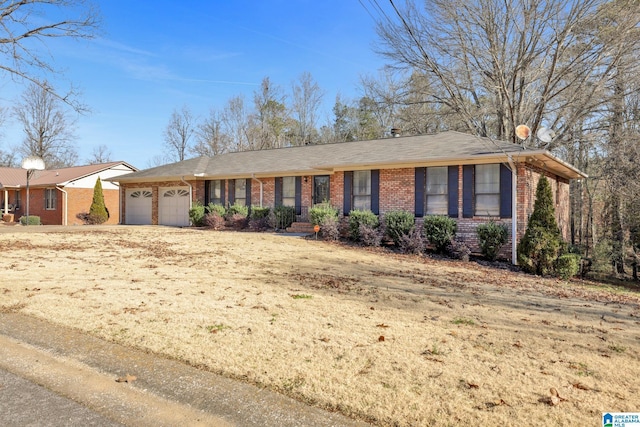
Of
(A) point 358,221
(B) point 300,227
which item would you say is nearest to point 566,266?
(A) point 358,221

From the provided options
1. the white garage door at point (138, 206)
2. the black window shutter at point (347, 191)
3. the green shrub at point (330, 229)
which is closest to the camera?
the green shrub at point (330, 229)

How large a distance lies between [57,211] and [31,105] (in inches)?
723

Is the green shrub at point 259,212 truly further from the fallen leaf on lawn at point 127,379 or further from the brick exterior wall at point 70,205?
the fallen leaf on lawn at point 127,379

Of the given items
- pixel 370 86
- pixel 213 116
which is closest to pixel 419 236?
pixel 370 86

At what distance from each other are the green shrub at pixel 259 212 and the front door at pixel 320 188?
2299 millimetres

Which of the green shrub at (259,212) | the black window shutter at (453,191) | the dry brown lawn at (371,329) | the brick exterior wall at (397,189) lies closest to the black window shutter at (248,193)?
the green shrub at (259,212)

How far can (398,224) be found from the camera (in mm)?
13945

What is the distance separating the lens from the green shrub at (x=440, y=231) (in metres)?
13.2

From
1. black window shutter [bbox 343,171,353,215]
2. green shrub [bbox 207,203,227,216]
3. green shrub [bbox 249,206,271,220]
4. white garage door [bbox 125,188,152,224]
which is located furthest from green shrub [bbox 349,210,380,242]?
white garage door [bbox 125,188,152,224]

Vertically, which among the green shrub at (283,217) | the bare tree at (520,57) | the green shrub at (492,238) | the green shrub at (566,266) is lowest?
the green shrub at (566,266)

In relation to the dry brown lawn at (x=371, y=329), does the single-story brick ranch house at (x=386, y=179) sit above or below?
above

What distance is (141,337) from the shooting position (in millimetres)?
4418

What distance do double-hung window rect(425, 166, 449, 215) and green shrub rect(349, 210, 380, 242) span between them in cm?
190

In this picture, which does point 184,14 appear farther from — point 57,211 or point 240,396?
point 57,211
